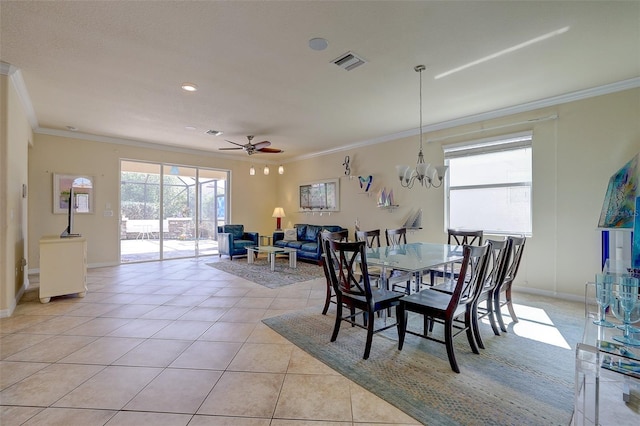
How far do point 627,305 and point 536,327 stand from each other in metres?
1.61

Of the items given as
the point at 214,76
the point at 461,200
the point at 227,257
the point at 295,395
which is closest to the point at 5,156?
the point at 214,76

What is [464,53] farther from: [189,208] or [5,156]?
[189,208]

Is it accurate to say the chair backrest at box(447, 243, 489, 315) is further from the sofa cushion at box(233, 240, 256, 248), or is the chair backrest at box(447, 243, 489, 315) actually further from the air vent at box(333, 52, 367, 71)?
the sofa cushion at box(233, 240, 256, 248)

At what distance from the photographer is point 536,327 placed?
9.78 feet

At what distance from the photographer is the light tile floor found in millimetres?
1717

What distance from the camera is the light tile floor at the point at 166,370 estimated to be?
1717mm

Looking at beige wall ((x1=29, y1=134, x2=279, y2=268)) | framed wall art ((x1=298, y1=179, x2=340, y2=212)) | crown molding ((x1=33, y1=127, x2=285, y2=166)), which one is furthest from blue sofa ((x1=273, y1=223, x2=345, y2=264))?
beige wall ((x1=29, y1=134, x2=279, y2=268))

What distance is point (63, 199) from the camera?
5723 mm

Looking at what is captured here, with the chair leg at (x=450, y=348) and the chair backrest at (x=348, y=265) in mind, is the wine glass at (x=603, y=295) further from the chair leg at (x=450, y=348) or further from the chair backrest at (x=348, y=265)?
the chair backrest at (x=348, y=265)

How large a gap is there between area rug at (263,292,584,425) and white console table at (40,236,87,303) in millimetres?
2929

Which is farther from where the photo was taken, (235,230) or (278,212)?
(278,212)

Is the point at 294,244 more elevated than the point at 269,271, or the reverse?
the point at 294,244

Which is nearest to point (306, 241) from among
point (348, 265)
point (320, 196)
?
point (320, 196)

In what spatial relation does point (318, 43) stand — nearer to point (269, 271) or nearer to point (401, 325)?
point (401, 325)
